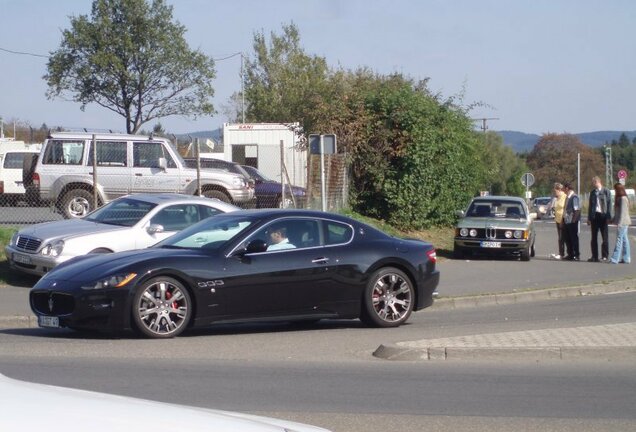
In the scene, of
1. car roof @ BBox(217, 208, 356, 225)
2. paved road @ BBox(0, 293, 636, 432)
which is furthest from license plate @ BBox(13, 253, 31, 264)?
car roof @ BBox(217, 208, 356, 225)

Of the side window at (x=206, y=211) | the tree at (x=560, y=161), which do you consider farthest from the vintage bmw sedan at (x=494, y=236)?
the tree at (x=560, y=161)

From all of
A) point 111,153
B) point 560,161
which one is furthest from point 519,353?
point 560,161

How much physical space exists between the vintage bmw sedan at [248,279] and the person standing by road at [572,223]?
10716mm

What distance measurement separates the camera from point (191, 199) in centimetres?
1549

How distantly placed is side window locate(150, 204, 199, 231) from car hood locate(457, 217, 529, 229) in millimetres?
8876

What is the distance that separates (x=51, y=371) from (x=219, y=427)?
18.8 feet

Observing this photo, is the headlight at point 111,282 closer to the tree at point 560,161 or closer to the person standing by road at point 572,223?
the person standing by road at point 572,223

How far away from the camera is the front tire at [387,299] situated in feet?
38.5

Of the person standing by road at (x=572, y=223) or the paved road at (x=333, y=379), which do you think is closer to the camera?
the paved road at (x=333, y=379)

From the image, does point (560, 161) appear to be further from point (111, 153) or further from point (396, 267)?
point (396, 267)

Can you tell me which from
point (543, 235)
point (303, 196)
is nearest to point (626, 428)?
point (303, 196)

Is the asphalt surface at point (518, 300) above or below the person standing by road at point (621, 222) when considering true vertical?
below

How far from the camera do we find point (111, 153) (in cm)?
2052

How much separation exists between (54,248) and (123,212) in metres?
1.42
